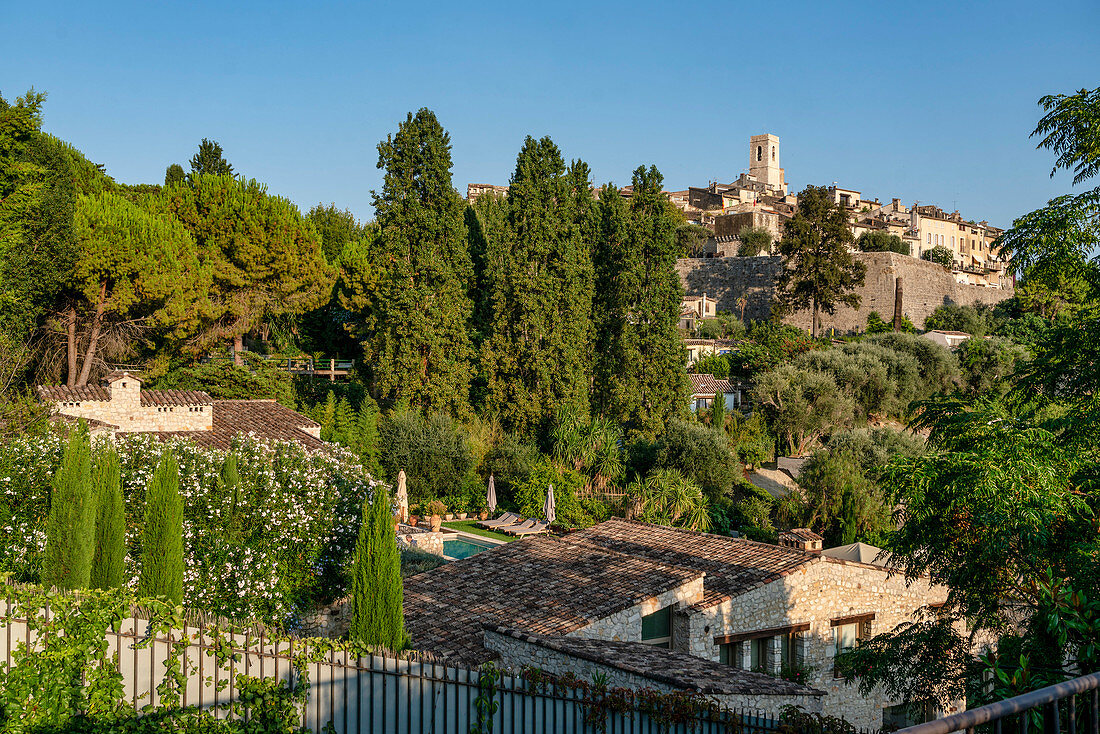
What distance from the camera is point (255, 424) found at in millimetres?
23812

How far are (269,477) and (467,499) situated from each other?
1353 centimetres

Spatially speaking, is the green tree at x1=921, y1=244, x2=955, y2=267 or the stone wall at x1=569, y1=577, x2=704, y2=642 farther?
the green tree at x1=921, y1=244, x2=955, y2=267

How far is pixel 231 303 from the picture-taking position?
3073 cm

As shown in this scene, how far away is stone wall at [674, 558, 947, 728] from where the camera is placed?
41.2 feet

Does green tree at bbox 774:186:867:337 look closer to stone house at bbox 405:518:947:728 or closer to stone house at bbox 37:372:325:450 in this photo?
stone house at bbox 37:372:325:450

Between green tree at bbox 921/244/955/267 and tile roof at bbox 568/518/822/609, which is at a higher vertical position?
green tree at bbox 921/244/955/267

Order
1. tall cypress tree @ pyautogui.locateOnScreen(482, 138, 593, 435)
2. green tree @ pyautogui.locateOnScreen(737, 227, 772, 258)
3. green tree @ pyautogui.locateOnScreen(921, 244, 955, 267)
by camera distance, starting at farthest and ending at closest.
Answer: green tree @ pyautogui.locateOnScreen(921, 244, 955, 267), green tree @ pyautogui.locateOnScreen(737, 227, 772, 258), tall cypress tree @ pyautogui.locateOnScreen(482, 138, 593, 435)

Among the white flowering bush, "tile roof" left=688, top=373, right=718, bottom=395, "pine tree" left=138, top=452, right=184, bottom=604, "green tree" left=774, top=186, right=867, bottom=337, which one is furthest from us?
"green tree" left=774, top=186, right=867, bottom=337

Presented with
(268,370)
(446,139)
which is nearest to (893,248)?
(446,139)

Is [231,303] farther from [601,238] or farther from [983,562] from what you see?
[983,562]

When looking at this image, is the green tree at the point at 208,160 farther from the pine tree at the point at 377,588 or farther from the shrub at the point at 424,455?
the pine tree at the point at 377,588

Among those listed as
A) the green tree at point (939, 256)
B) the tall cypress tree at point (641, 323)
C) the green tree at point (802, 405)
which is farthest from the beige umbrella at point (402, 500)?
the green tree at point (939, 256)

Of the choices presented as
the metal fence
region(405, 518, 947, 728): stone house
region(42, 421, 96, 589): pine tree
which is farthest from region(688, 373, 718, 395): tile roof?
the metal fence

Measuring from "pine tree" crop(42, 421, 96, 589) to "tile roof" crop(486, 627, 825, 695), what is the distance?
15.1 ft
